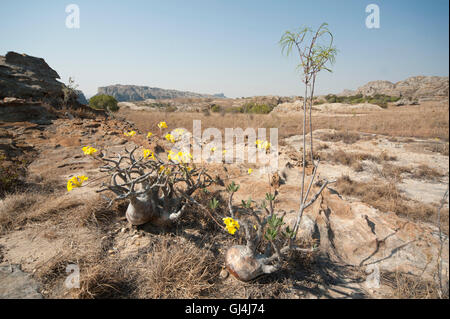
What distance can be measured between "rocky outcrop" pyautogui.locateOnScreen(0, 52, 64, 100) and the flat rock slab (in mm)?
9854

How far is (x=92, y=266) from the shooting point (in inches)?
71.9

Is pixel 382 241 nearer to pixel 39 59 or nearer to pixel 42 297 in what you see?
pixel 42 297

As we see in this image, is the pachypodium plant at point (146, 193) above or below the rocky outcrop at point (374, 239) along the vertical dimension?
above

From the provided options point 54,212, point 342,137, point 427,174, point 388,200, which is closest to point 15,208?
point 54,212

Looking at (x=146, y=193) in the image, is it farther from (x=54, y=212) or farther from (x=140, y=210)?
(x=54, y=212)

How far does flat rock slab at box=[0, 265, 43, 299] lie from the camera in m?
1.57

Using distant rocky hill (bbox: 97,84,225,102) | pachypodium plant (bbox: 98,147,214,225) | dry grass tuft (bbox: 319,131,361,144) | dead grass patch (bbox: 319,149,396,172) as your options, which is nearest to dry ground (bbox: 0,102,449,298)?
pachypodium plant (bbox: 98,147,214,225)

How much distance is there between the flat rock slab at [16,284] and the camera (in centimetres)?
157

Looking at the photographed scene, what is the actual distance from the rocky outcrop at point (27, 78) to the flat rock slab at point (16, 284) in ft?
32.3

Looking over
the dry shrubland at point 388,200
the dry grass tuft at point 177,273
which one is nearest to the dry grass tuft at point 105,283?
the dry grass tuft at point 177,273

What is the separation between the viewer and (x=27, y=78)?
29.7ft

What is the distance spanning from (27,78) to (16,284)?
11.2 metres

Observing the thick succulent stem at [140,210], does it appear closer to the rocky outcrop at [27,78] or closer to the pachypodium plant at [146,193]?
the pachypodium plant at [146,193]

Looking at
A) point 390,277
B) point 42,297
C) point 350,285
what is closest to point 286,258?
point 350,285
